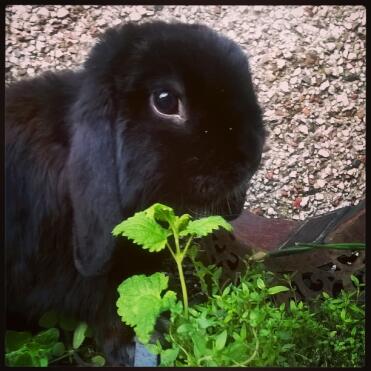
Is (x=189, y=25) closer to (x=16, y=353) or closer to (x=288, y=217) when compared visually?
(x=288, y=217)

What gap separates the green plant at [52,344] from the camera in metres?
1.10

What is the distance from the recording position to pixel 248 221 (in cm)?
116

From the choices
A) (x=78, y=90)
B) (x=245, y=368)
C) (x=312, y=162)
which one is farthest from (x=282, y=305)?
(x=78, y=90)

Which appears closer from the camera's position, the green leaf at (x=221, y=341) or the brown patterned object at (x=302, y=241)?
the green leaf at (x=221, y=341)

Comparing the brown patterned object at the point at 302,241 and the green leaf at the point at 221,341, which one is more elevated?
the brown patterned object at the point at 302,241

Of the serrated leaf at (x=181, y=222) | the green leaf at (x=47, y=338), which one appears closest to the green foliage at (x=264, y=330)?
the serrated leaf at (x=181, y=222)

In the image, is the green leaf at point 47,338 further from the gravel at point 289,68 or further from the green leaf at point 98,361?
the gravel at point 289,68

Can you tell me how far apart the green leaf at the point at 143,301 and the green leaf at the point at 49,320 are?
0.15m

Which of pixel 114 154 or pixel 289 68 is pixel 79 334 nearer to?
pixel 114 154

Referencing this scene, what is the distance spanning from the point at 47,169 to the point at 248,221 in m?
0.40

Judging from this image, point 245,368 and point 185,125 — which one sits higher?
point 185,125

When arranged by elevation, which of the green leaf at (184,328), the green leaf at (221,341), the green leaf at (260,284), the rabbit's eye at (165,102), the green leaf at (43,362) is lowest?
the green leaf at (43,362)

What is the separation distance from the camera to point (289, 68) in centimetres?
115

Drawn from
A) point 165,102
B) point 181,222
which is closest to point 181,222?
point 181,222
